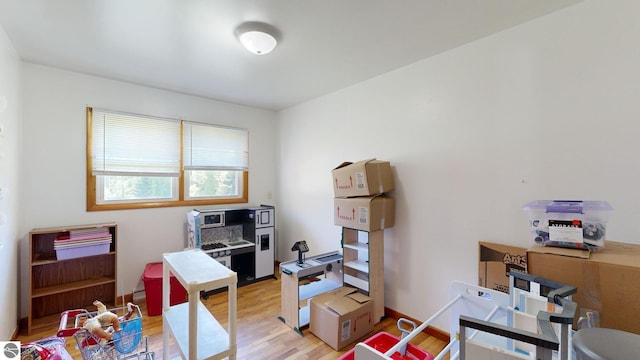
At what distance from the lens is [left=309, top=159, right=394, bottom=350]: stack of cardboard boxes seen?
226 cm

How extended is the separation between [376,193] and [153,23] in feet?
7.05

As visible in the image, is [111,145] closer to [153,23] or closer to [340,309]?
[153,23]

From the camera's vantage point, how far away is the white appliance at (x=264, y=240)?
142 inches

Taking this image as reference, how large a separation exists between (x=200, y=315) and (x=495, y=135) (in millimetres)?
2388

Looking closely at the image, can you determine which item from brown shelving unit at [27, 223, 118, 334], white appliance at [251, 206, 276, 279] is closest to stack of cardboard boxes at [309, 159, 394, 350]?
white appliance at [251, 206, 276, 279]

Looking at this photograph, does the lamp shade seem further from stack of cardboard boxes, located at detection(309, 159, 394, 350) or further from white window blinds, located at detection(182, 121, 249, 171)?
white window blinds, located at detection(182, 121, 249, 171)

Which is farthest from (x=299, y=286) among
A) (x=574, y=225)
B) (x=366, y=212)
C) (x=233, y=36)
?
(x=233, y=36)

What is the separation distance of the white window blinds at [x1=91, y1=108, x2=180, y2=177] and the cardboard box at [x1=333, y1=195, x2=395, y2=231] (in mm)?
2205

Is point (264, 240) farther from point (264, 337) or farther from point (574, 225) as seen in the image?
point (574, 225)

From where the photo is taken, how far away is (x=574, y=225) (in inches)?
48.9

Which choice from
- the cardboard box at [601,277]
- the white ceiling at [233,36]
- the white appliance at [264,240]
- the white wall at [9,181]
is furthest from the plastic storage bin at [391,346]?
the white wall at [9,181]

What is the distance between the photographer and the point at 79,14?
177 cm

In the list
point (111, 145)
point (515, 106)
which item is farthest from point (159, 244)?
point (515, 106)

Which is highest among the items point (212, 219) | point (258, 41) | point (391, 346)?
point (258, 41)
